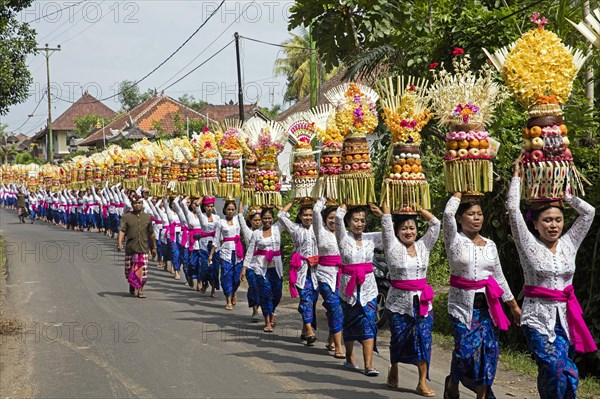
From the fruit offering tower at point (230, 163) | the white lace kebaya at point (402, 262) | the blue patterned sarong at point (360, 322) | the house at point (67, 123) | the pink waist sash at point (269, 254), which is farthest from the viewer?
the house at point (67, 123)

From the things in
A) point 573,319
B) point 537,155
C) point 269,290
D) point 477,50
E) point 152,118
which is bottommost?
point 269,290

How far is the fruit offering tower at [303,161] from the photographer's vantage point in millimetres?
9852

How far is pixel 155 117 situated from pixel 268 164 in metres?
51.7

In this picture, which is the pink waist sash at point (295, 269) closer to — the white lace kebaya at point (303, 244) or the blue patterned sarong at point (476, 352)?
the white lace kebaya at point (303, 244)

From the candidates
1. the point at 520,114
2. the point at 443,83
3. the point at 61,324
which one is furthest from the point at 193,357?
the point at 520,114

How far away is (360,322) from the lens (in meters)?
7.99

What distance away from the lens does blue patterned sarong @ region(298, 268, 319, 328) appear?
961 cm

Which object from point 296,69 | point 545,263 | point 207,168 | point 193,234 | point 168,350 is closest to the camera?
point 545,263

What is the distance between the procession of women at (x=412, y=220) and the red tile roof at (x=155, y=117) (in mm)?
46099

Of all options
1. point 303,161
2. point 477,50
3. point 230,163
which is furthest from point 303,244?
point 477,50

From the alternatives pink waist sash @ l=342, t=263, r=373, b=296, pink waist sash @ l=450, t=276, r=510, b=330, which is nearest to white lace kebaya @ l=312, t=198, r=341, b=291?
→ pink waist sash @ l=342, t=263, r=373, b=296

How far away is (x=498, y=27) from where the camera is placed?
945 centimetres

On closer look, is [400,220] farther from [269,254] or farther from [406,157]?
[269,254]

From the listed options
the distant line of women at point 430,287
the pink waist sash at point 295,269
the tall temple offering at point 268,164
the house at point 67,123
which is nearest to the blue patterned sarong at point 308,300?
the distant line of women at point 430,287
